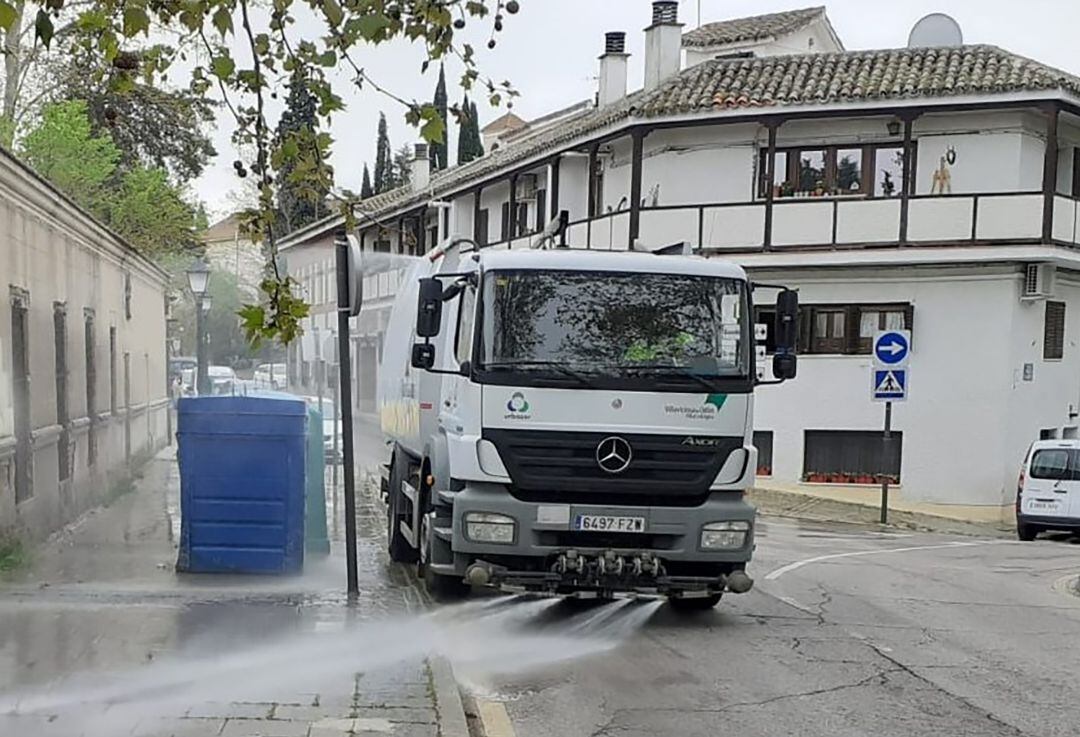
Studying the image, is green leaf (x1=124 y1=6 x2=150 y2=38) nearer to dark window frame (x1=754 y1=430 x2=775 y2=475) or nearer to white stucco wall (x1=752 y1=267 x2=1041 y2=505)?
white stucco wall (x1=752 y1=267 x2=1041 y2=505)

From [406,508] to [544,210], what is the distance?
2048cm

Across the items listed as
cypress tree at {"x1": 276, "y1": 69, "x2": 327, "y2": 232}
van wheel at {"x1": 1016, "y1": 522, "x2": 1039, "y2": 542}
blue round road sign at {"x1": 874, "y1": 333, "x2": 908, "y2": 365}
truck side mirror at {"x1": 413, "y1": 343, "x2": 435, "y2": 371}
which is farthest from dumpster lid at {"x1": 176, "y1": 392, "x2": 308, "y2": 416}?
van wheel at {"x1": 1016, "y1": 522, "x2": 1039, "y2": 542}

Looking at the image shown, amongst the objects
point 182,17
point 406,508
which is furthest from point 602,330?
point 182,17

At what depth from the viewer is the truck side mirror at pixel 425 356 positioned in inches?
385

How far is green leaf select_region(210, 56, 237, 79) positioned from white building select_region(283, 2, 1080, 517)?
1745 centimetres

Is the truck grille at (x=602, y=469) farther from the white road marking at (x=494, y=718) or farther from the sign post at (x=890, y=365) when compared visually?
the sign post at (x=890, y=365)

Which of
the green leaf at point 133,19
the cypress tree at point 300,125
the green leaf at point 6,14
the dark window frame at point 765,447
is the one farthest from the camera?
the dark window frame at point 765,447

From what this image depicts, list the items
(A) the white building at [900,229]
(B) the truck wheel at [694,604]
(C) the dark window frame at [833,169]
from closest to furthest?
(B) the truck wheel at [694,604]
(A) the white building at [900,229]
(C) the dark window frame at [833,169]

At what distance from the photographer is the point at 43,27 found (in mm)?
4113

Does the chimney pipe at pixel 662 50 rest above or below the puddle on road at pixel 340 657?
above

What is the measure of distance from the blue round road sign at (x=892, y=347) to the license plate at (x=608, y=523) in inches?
468

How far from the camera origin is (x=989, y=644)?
30.8 ft

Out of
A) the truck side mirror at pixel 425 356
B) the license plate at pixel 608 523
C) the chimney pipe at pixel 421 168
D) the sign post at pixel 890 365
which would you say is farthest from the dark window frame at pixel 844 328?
the chimney pipe at pixel 421 168

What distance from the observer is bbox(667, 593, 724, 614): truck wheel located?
10070 mm
